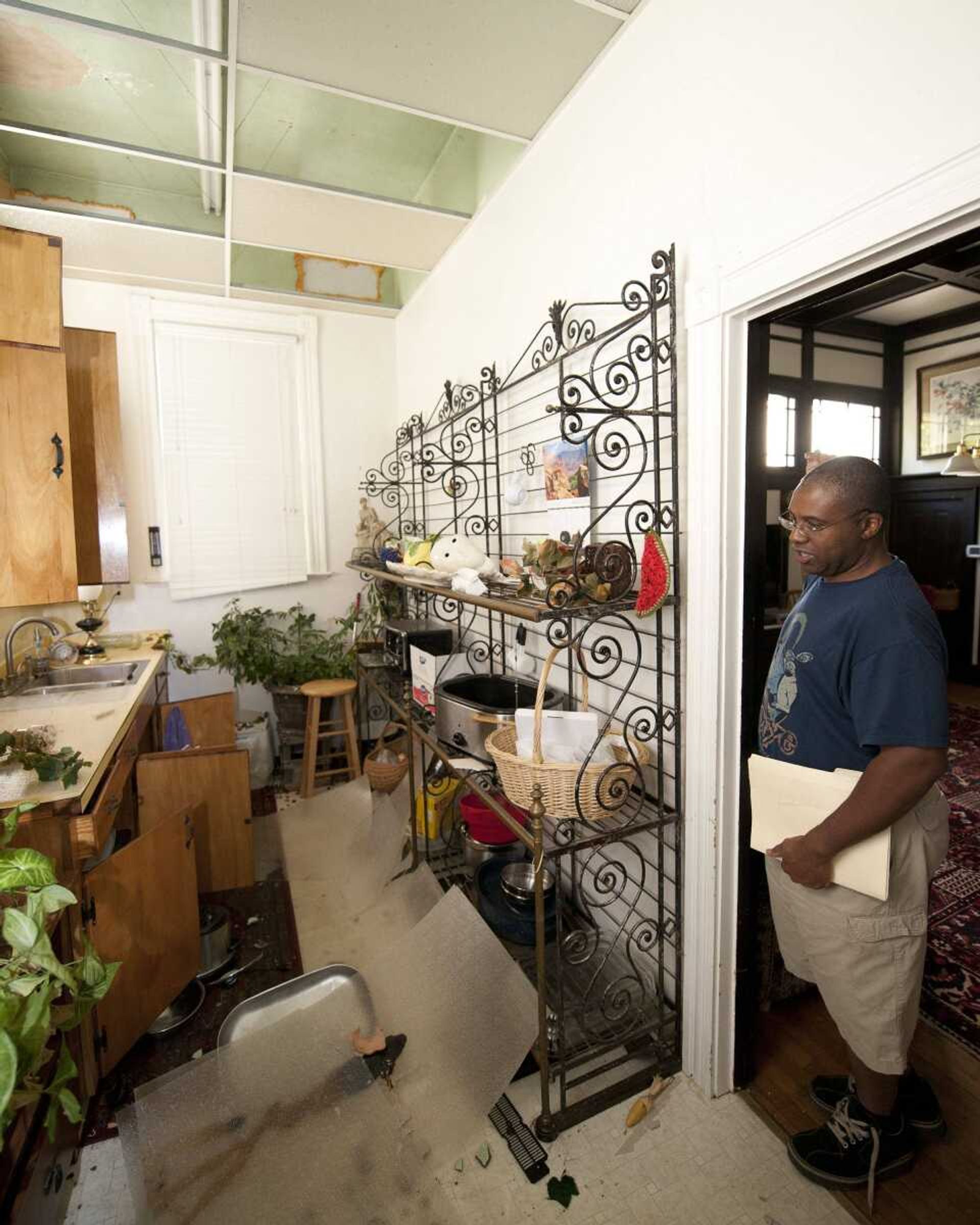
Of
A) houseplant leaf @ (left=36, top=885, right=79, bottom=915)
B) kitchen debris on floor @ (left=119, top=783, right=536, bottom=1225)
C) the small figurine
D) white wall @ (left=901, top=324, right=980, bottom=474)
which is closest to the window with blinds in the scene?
the small figurine

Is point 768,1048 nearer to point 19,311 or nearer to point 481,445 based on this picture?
point 481,445

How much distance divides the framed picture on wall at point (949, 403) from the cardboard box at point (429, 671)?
443cm

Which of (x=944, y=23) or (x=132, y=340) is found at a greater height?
(x=132, y=340)

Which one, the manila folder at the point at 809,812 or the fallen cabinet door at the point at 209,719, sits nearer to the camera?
the manila folder at the point at 809,812

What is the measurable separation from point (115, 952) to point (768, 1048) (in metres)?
1.82

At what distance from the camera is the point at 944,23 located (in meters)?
0.97

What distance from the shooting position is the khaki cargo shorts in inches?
49.8

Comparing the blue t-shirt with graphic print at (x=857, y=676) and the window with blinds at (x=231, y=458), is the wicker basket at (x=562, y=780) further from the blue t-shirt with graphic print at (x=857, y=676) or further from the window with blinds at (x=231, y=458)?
the window with blinds at (x=231, y=458)

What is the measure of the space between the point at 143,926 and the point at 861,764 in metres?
1.88

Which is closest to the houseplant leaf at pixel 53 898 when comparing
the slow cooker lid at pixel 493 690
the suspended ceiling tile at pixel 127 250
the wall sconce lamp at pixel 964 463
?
the slow cooker lid at pixel 493 690

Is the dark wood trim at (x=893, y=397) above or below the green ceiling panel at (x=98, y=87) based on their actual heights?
below

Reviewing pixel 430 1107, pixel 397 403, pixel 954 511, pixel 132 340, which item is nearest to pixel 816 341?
pixel 954 511

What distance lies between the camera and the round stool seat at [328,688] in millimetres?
3381

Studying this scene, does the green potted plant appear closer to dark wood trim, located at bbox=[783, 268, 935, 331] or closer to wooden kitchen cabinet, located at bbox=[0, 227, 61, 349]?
wooden kitchen cabinet, located at bbox=[0, 227, 61, 349]
